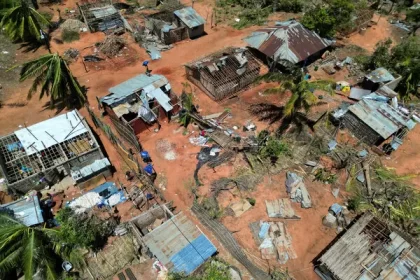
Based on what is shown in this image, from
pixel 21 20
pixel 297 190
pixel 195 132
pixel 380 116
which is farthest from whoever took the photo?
pixel 21 20

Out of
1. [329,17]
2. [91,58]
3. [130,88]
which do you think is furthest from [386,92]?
[91,58]

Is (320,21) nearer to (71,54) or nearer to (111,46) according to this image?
(111,46)

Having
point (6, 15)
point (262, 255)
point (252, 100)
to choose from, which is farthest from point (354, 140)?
point (6, 15)

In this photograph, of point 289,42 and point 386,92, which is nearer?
point 386,92

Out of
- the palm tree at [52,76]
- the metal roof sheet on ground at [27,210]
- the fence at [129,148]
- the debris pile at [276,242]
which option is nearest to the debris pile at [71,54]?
the palm tree at [52,76]

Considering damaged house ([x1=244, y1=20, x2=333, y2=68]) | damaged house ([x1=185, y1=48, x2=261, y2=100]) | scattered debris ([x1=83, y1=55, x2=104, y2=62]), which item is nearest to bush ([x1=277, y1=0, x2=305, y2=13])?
damaged house ([x1=244, y1=20, x2=333, y2=68])

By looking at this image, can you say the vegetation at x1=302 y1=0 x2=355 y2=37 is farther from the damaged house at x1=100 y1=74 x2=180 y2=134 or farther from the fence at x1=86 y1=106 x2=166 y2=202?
the fence at x1=86 y1=106 x2=166 y2=202

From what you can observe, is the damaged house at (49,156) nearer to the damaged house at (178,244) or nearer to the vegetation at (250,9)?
the damaged house at (178,244)
